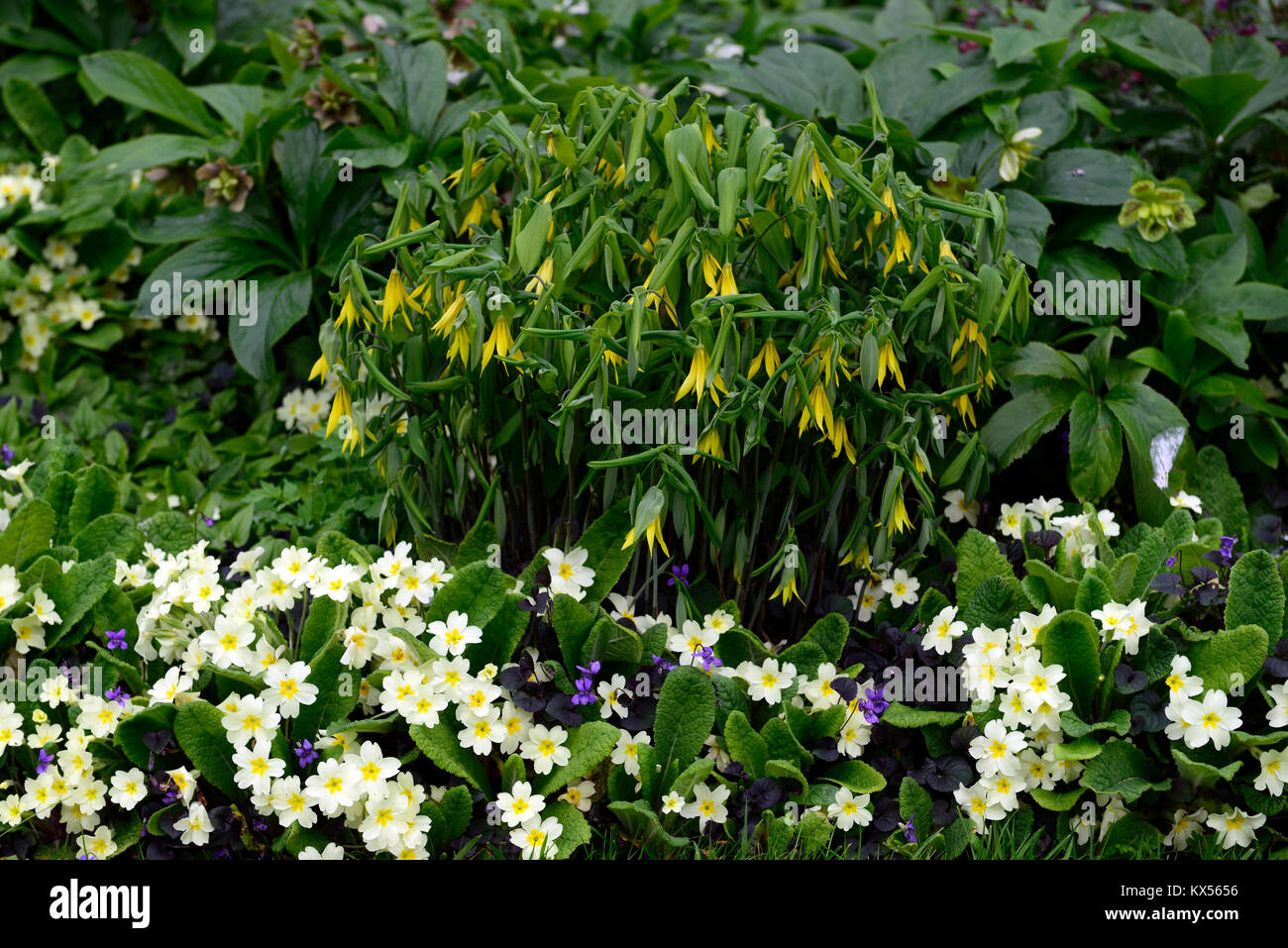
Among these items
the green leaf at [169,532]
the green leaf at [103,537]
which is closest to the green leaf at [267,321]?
the green leaf at [169,532]

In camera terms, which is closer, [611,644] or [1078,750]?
[1078,750]

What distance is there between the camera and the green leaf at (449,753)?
2.01 meters

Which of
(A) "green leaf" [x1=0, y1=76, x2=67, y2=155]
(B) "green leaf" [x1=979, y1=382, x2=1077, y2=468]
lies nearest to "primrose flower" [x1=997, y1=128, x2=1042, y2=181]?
(B) "green leaf" [x1=979, y1=382, x2=1077, y2=468]

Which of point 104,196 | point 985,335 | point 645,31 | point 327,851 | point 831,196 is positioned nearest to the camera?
point 327,851

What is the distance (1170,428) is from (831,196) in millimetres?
978

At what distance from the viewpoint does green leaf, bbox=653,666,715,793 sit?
208cm

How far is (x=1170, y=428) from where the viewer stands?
2.55 m

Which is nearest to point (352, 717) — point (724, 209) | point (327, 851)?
point (327, 851)

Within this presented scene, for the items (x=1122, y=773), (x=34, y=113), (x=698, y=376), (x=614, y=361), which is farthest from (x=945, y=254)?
(x=34, y=113)

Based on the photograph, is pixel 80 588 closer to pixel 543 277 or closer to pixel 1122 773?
pixel 543 277

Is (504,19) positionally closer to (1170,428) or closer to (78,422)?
→ (78,422)

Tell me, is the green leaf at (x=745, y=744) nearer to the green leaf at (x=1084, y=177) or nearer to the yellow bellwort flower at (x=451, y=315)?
the yellow bellwort flower at (x=451, y=315)

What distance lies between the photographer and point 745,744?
6.81 feet

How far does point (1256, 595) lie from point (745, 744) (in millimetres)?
1001
